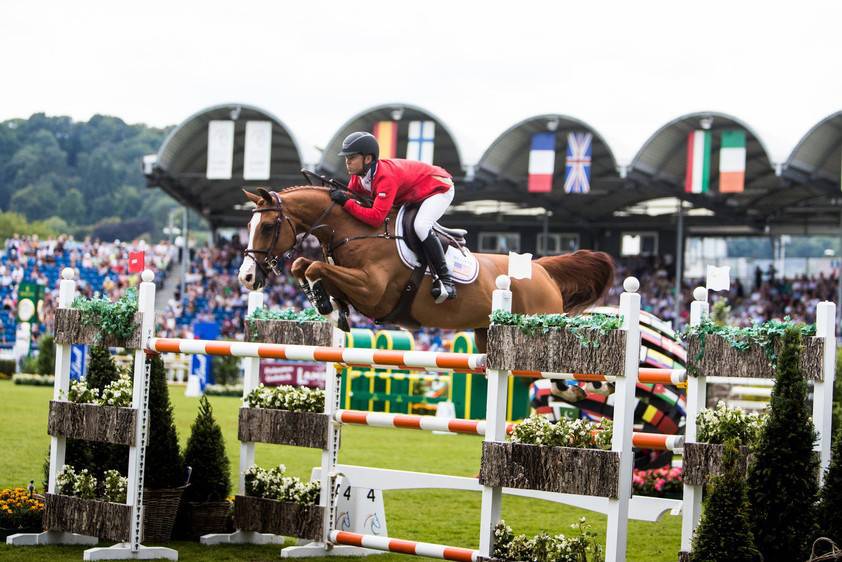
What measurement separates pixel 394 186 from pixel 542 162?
17627 mm

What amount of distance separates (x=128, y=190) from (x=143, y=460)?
204 feet

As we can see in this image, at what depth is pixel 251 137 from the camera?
2442 cm

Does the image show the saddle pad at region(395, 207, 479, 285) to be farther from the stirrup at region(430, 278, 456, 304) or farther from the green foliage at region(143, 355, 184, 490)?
the green foliage at region(143, 355, 184, 490)

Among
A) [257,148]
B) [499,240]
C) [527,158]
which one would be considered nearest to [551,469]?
[527,158]

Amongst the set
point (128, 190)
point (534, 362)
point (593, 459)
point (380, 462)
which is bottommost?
point (380, 462)

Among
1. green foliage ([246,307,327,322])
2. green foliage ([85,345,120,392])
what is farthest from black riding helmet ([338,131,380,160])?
green foliage ([85,345,120,392])

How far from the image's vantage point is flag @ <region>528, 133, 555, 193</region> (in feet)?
75.9

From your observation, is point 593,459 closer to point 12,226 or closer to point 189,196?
point 189,196

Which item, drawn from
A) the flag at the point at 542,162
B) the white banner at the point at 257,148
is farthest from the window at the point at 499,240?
the white banner at the point at 257,148

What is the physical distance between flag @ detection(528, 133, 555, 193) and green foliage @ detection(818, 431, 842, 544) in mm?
19043

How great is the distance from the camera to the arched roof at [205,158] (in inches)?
963

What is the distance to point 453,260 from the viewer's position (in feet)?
20.3

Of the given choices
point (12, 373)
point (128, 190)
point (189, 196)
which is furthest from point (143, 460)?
point (128, 190)

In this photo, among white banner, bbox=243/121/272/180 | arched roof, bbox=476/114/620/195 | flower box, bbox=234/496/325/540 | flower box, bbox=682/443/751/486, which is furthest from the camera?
white banner, bbox=243/121/272/180
